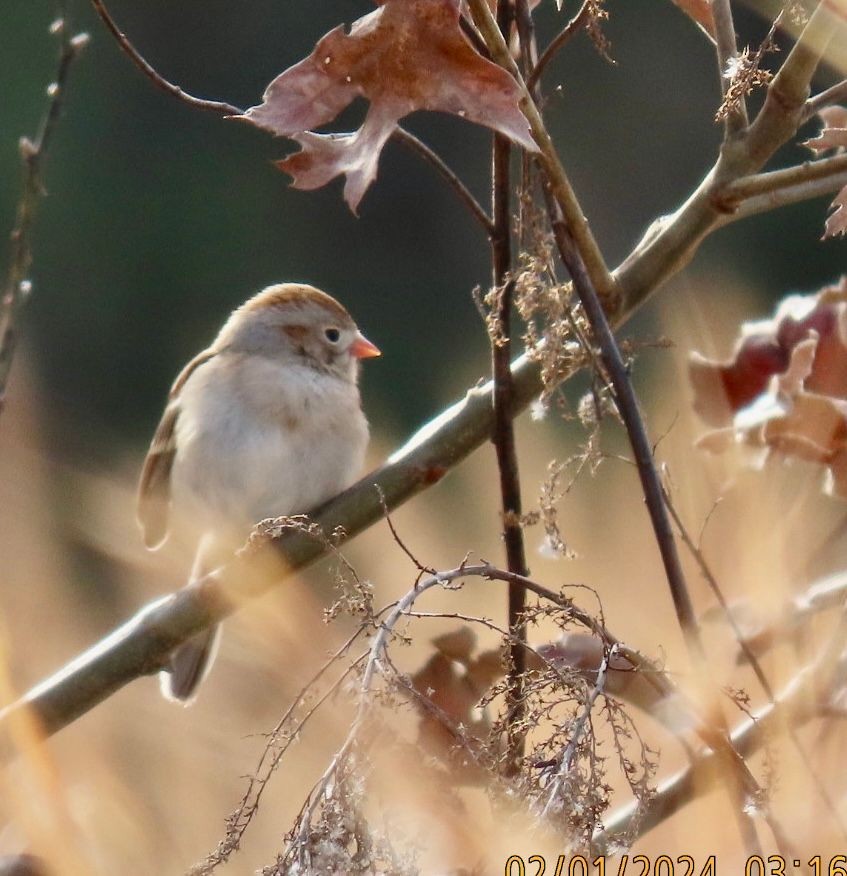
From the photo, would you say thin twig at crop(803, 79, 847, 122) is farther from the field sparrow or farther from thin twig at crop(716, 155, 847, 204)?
the field sparrow

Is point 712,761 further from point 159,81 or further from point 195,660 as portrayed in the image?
point 195,660

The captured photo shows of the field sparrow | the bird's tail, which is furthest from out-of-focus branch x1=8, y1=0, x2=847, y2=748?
the bird's tail

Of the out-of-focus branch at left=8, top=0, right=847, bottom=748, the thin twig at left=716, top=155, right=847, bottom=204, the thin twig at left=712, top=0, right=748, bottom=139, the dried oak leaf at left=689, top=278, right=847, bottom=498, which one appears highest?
the thin twig at left=712, top=0, right=748, bottom=139

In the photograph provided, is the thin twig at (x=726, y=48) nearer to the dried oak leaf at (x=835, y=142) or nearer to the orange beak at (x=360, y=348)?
the dried oak leaf at (x=835, y=142)

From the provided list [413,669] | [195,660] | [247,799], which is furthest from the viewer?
[195,660]

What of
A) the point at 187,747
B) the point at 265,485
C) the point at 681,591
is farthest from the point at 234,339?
the point at 681,591

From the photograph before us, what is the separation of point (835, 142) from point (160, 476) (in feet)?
5.40

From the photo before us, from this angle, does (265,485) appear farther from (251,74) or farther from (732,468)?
(251,74)

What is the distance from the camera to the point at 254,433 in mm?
2285

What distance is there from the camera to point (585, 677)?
834 mm

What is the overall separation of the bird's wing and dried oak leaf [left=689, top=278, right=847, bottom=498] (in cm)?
136

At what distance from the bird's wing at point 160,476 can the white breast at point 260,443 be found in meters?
0.06
